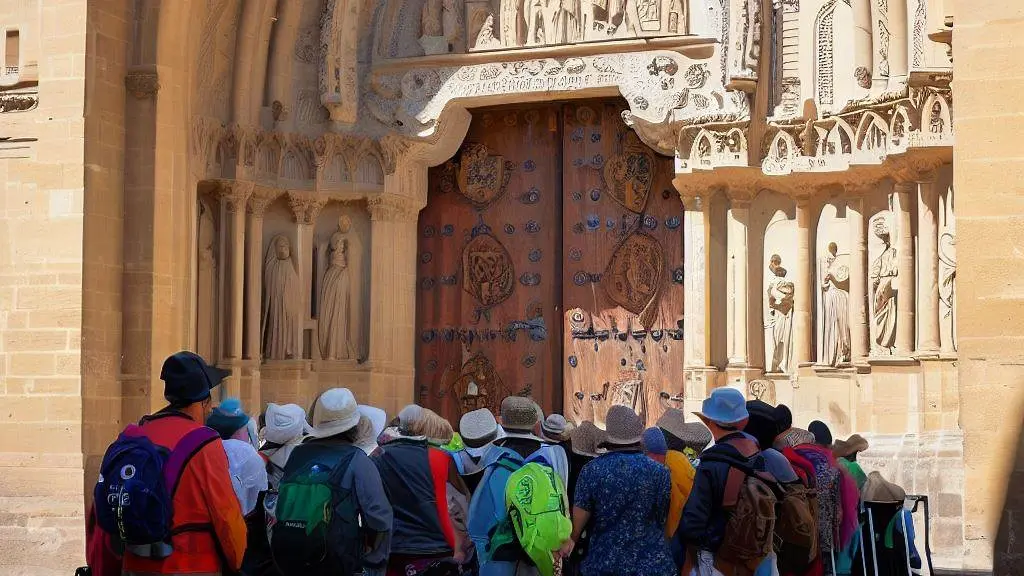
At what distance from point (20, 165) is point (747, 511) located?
783cm

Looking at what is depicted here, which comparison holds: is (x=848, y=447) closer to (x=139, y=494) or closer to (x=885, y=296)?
(x=885, y=296)

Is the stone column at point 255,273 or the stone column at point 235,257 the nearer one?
the stone column at point 235,257

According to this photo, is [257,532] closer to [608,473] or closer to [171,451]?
[171,451]

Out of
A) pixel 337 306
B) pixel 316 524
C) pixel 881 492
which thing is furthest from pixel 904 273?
pixel 316 524

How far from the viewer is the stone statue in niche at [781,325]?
1291 cm

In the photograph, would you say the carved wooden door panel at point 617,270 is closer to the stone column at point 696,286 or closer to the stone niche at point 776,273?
the stone column at point 696,286

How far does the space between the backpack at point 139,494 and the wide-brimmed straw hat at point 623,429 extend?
1.79 m

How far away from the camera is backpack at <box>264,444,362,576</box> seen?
5672 millimetres

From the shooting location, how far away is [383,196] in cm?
1392

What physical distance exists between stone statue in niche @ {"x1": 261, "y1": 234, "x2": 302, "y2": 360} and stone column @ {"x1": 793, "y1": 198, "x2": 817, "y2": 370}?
455 centimetres

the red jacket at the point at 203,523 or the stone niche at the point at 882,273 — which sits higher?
the stone niche at the point at 882,273

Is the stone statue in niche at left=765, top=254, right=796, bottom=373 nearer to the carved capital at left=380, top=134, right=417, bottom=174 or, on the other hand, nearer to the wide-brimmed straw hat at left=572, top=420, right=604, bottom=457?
the carved capital at left=380, top=134, right=417, bottom=174

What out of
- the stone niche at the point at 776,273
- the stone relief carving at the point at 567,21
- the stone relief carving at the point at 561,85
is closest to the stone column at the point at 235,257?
the stone relief carving at the point at 561,85

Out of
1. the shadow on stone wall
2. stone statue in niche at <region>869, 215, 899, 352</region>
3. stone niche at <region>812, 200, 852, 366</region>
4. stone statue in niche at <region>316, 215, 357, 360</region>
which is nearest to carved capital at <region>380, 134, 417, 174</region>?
stone statue in niche at <region>316, 215, 357, 360</region>
